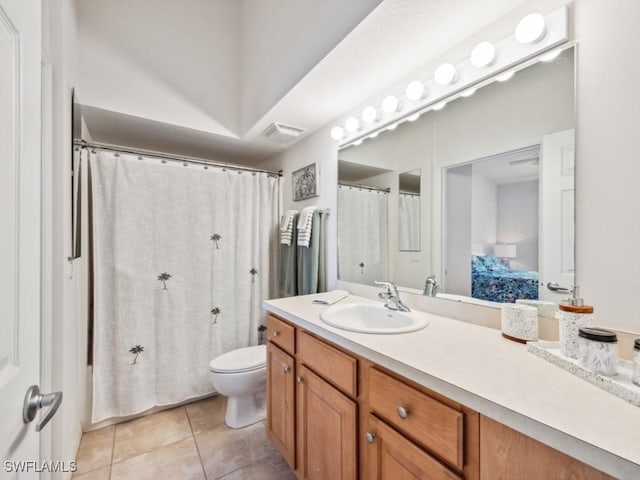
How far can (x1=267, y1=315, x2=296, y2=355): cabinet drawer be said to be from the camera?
1.37 m

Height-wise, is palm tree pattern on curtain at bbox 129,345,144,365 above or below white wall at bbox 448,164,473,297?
below

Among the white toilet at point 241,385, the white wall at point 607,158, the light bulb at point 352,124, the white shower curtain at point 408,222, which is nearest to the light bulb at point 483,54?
the white wall at point 607,158

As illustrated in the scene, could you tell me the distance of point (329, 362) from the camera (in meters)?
1.12

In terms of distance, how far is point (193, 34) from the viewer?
218cm

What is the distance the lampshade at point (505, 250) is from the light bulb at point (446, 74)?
0.75m

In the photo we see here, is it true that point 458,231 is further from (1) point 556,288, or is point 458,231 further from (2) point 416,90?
(2) point 416,90

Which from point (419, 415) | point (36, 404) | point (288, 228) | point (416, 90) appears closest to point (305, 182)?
point (288, 228)

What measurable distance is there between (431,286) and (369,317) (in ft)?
1.15

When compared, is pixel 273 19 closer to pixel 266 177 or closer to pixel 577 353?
pixel 266 177

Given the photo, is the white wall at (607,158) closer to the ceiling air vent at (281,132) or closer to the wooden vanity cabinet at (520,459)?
the wooden vanity cabinet at (520,459)

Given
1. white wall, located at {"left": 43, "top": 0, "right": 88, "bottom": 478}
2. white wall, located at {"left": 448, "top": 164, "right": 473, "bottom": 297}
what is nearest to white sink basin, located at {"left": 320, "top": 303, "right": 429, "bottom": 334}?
white wall, located at {"left": 448, "top": 164, "right": 473, "bottom": 297}

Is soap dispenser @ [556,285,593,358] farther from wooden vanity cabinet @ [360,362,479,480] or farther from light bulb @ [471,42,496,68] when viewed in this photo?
light bulb @ [471,42,496,68]

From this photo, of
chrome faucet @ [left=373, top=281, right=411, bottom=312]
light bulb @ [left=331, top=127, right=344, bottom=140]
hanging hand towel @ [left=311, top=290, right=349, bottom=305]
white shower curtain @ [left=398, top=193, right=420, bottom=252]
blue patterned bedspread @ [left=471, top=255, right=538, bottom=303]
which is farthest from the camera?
light bulb @ [left=331, top=127, right=344, bottom=140]

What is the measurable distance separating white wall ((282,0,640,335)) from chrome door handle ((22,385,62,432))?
4.73ft
